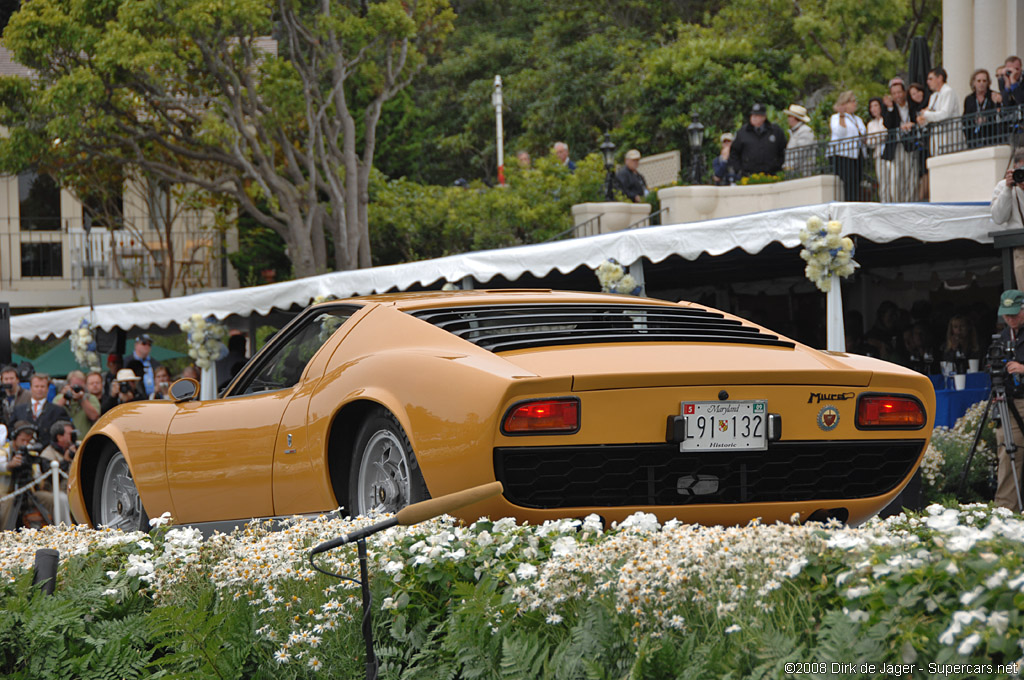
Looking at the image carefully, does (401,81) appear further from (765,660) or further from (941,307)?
(765,660)

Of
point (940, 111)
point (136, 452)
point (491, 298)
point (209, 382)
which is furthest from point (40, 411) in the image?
point (940, 111)

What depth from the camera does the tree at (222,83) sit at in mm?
19688

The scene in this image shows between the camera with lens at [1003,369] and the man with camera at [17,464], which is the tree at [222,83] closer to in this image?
the man with camera at [17,464]

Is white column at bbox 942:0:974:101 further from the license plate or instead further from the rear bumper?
the license plate

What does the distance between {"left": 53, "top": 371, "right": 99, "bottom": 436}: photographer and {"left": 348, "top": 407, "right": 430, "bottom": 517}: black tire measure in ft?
31.0

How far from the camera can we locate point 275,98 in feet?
71.8

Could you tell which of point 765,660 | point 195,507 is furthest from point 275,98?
point 765,660

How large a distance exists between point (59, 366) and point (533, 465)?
63.8ft

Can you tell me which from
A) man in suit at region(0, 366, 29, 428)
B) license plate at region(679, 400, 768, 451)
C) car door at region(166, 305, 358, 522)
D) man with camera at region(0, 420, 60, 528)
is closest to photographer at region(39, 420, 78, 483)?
man with camera at region(0, 420, 60, 528)

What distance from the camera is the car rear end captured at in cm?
419

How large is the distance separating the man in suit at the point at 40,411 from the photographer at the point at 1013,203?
337 inches

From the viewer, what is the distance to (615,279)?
1171cm

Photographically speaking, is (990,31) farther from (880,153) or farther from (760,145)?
(880,153)

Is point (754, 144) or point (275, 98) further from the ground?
point (275, 98)
